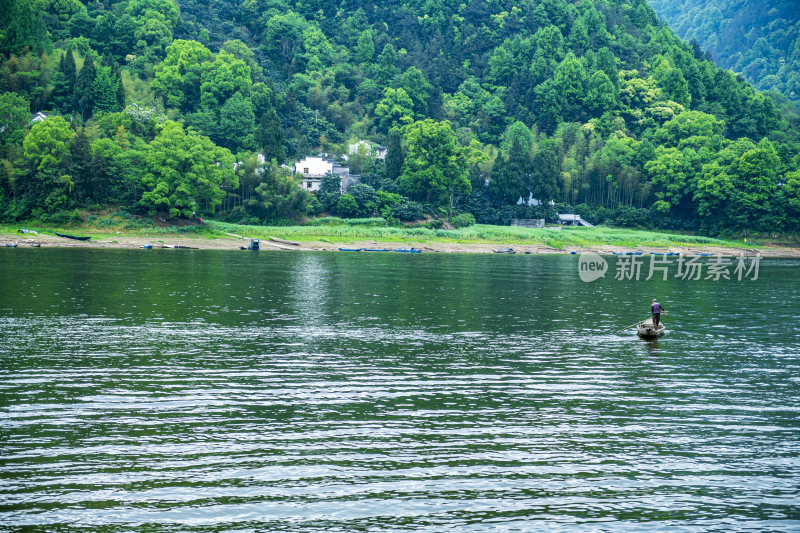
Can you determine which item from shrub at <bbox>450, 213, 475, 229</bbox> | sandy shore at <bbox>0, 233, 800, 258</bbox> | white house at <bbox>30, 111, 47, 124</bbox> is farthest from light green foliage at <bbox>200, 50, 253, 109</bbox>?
sandy shore at <bbox>0, 233, 800, 258</bbox>

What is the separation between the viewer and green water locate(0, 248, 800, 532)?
18.1 meters

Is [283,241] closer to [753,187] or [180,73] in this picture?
[180,73]

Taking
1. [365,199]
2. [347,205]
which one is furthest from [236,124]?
[347,205]

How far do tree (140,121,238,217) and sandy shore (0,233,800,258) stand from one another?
288 inches

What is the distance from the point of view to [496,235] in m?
139

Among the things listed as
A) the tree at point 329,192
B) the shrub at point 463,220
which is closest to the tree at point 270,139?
the tree at point 329,192

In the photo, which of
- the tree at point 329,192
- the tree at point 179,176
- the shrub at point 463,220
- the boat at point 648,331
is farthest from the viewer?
the shrub at point 463,220

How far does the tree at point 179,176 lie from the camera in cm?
11756

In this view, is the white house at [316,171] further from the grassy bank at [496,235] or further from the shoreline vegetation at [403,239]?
the grassy bank at [496,235]

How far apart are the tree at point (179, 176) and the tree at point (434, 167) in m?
42.1

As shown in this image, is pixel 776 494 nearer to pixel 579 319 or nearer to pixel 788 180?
pixel 579 319

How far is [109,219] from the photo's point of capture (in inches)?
4569

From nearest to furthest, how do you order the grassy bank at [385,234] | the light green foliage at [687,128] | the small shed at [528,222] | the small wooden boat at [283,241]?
the grassy bank at [385,234] → the small wooden boat at [283,241] → the small shed at [528,222] → the light green foliage at [687,128]

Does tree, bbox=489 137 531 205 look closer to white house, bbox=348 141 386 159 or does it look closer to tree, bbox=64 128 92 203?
white house, bbox=348 141 386 159
